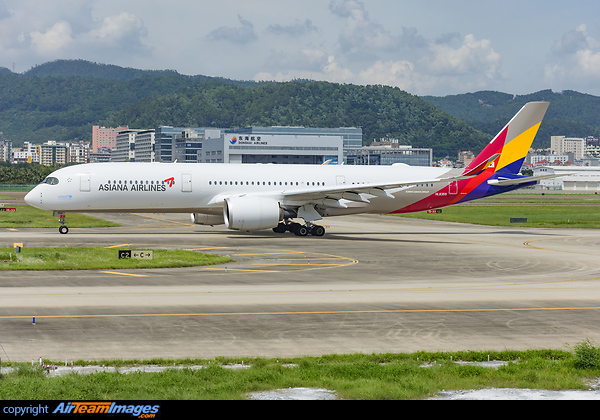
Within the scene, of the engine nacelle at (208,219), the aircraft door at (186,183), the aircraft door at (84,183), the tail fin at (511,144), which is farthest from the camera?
the tail fin at (511,144)

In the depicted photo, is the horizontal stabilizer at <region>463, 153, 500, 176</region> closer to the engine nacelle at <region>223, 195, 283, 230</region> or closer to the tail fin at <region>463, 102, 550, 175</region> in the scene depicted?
the tail fin at <region>463, 102, 550, 175</region>

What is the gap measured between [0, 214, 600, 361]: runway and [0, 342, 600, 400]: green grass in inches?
56.4

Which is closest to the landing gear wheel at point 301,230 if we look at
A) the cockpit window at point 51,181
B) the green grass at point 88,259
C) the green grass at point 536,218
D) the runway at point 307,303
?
the runway at point 307,303

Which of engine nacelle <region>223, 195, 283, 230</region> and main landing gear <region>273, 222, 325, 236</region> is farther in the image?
main landing gear <region>273, 222, 325, 236</region>

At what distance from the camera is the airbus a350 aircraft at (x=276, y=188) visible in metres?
46.3

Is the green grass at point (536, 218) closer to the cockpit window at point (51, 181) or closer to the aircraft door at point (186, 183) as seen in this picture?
the aircraft door at point (186, 183)

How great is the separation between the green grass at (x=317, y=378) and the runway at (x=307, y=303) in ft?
4.70

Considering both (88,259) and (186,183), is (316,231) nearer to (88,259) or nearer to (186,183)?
(186,183)

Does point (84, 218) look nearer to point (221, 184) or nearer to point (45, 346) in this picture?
point (221, 184)

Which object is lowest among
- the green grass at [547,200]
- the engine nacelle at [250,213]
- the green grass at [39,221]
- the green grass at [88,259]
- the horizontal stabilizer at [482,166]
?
the green grass at [39,221]

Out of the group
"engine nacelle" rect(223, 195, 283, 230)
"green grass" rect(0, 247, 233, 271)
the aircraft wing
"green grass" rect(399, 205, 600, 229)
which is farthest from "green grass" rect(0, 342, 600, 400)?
"green grass" rect(399, 205, 600, 229)

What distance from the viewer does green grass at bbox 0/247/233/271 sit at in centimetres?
3044

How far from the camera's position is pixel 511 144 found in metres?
53.8
